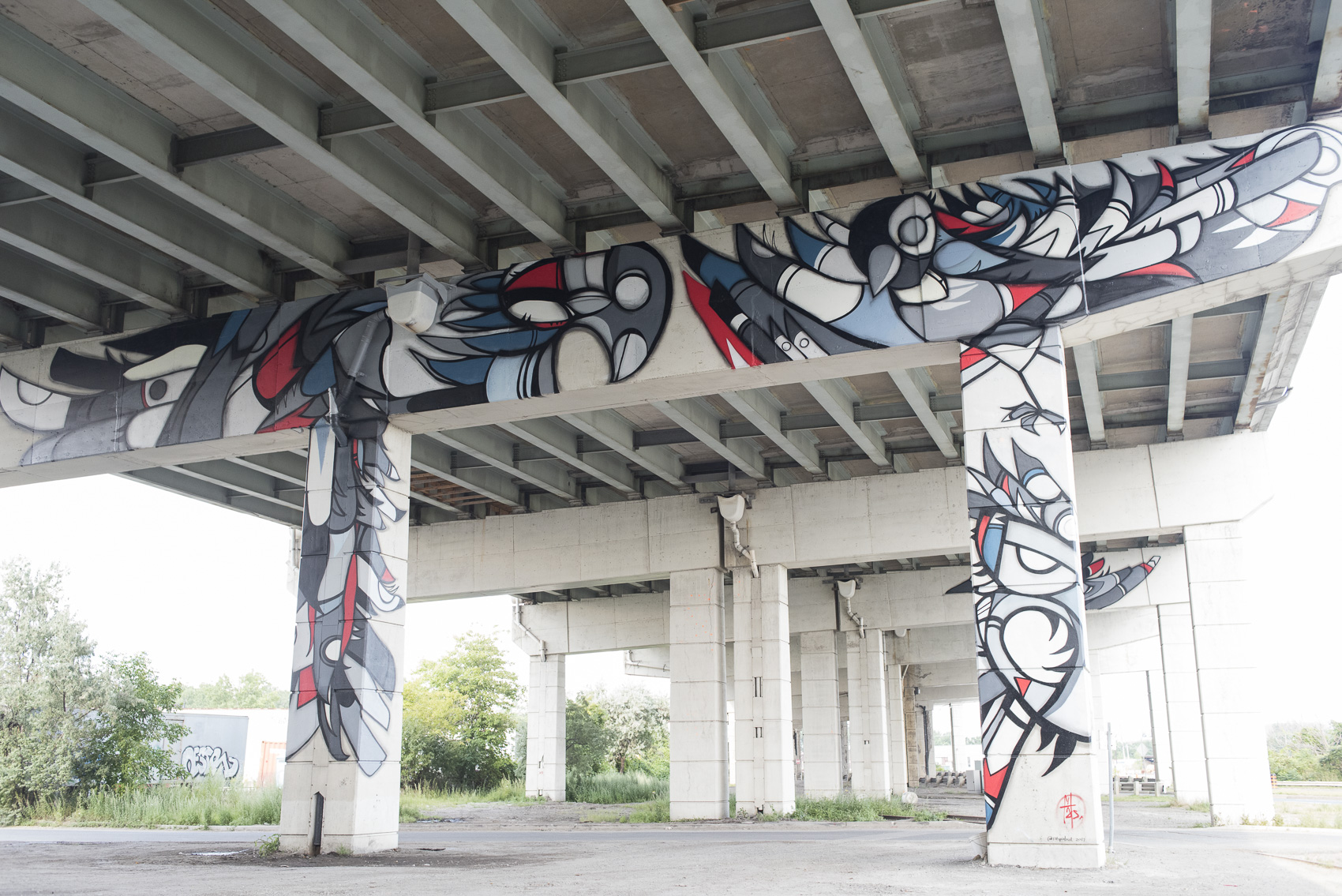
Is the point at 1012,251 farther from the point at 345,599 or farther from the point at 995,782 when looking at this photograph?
the point at 345,599

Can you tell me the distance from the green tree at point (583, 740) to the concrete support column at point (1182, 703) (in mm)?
23758

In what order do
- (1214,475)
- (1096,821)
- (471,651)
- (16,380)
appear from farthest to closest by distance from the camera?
(471,651)
(1214,475)
(16,380)
(1096,821)

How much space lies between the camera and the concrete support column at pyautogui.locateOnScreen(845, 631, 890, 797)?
99.7 feet

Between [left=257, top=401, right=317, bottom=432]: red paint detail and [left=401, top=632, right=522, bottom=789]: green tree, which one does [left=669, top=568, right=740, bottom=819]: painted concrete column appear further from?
[left=401, top=632, right=522, bottom=789]: green tree

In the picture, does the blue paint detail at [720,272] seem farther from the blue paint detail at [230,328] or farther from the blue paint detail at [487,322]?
the blue paint detail at [230,328]

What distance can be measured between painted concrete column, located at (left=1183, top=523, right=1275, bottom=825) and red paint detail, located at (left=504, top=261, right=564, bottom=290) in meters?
13.0

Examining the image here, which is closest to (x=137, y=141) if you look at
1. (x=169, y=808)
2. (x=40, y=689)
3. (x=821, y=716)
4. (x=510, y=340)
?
(x=510, y=340)

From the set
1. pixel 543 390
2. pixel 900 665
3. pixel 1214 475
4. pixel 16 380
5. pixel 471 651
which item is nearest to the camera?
pixel 543 390

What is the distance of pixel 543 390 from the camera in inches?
494

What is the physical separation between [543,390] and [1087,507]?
38.9 ft

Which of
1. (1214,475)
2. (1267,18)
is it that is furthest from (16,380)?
(1214,475)

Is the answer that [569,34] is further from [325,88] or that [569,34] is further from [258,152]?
[258,152]

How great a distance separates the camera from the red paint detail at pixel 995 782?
9.63m

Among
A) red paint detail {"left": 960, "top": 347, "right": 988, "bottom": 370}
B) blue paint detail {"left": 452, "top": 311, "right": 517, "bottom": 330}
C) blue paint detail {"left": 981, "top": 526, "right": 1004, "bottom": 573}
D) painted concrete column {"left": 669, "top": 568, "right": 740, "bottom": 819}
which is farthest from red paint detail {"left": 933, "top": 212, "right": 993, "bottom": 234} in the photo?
painted concrete column {"left": 669, "top": 568, "right": 740, "bottom": 819}
